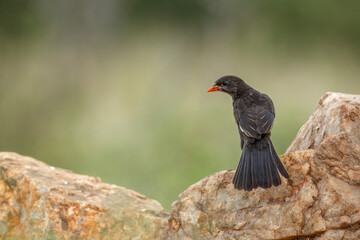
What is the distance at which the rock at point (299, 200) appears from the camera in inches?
133

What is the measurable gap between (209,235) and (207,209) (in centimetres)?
18

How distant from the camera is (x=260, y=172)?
366 cm

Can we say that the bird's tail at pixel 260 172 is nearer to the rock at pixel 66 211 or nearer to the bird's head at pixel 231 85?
the rock at pixel 66 211

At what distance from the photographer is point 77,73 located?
28.1 ft

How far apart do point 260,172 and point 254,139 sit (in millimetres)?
452

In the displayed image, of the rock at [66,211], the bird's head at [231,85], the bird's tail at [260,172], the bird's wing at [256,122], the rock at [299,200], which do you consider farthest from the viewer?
the bird's head at [231,85]

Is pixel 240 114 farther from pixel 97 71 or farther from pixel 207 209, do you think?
pixel 97 71

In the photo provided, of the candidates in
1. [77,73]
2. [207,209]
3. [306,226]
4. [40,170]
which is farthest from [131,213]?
[77,73]

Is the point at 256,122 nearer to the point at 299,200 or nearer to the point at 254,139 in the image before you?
the point at 254,139

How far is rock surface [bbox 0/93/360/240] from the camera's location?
342cm

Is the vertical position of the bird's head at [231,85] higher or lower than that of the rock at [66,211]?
higher

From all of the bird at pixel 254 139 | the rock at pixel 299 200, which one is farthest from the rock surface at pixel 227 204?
the bird at pixel 254 139

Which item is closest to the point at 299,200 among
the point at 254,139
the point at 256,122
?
the point at 254,139

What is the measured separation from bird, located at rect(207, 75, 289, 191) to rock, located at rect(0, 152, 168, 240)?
0.76 meters
